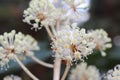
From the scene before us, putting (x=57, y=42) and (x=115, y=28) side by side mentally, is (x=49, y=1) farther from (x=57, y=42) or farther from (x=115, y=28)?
(x=115, y=28)

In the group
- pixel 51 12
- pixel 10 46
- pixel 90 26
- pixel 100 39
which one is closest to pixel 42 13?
pixel 51 12

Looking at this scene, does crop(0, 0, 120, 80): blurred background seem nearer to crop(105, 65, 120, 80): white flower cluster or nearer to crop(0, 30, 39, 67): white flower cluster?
crop(0, 30, 39, 67): white flower cluster

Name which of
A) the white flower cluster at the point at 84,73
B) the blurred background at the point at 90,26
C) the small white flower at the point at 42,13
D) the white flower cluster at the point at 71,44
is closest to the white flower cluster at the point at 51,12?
the small white flower at the point at 42,13

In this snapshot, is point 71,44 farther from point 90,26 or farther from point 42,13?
point 90,26

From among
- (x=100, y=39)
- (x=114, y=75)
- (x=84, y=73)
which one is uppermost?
(x=100, y=39)

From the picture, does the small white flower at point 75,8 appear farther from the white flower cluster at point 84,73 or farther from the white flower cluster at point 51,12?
the white flower cluster at point 84,73

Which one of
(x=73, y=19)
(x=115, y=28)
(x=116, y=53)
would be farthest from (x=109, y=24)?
(x=73, y=19)
